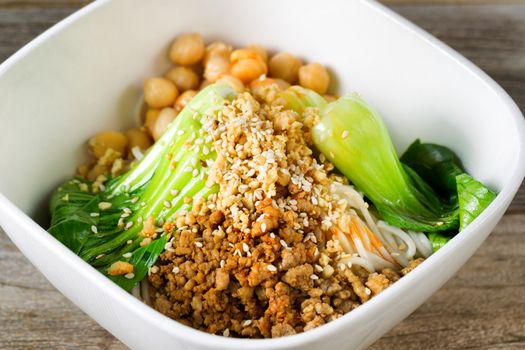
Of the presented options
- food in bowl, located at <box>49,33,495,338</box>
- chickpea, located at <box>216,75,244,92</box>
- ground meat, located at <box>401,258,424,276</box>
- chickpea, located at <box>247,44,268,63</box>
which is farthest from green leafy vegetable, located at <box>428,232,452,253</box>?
chickpea, located at <box>247,44,268,63</box>

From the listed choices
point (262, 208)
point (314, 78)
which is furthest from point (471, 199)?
point (314, 78)

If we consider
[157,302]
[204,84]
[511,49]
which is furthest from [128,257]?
[511,49]

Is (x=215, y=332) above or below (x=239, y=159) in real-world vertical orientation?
below

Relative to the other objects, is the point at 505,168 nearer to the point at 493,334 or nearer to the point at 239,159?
the point at 493,334

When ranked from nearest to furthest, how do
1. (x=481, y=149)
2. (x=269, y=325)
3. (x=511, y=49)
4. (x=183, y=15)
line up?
(x=269, y=325)
(x=481, y=149)
(x=183, y=15)
(x=511, y=49)

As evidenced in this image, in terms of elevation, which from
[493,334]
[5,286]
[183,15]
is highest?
[183,15]

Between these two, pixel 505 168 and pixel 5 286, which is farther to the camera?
pixel 5 286

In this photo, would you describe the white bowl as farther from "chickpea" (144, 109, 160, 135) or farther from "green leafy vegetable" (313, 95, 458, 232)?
"green leafy vegetable" (313, 95, 458, 232)
